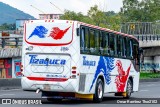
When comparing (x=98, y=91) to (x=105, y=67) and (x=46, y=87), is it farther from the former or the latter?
(x=46, y=87)

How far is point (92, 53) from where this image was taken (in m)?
23.3

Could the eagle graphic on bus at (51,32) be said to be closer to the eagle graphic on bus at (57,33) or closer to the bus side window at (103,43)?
the eagle graphic on bus at (57,33)

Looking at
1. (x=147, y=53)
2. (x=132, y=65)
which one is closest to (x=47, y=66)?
(x=132, y=65)

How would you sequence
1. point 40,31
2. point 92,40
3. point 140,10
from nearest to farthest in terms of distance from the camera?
point 40,31, point 92,40, point 140,10

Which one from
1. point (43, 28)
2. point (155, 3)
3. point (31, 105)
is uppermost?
point (155, 3)

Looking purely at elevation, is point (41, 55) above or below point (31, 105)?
above

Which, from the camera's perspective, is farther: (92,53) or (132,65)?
(132,65)

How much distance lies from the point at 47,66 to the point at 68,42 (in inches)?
46.6

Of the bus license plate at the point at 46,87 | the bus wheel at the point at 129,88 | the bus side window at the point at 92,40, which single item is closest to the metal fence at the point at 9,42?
the bus wheel at the point at 129,88

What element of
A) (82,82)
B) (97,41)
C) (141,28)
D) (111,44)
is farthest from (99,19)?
(82,82)

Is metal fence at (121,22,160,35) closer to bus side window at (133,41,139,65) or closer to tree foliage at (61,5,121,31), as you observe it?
tree foliage at (61,5,121,31)

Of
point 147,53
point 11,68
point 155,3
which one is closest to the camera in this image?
point 11,68

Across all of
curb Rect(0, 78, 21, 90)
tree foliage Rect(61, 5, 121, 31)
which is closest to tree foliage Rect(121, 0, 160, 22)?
tree foliage Rect(61, 5, 121, 31)

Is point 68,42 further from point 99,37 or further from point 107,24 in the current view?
point 107,24
